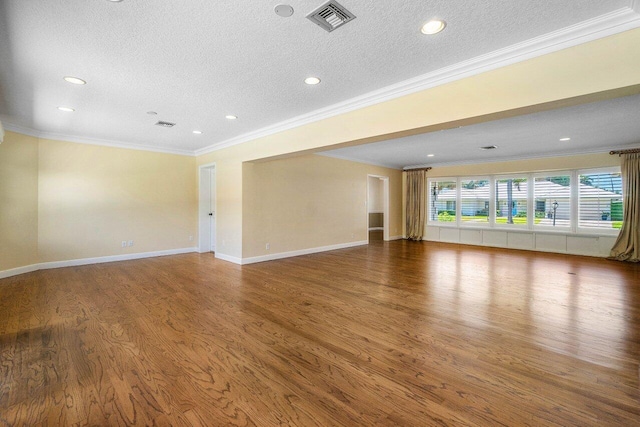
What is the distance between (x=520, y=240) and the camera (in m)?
7.77

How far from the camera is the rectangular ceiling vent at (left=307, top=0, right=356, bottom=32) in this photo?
76.2 inches

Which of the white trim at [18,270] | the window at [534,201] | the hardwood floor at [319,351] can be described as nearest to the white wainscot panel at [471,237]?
the window at [534,201]

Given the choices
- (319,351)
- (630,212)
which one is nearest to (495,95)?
(319,351)

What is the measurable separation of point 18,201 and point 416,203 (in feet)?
32.4

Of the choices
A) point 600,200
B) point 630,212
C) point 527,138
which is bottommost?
point 630,212

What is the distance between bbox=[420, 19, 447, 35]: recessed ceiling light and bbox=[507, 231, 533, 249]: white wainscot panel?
7587 millimetres

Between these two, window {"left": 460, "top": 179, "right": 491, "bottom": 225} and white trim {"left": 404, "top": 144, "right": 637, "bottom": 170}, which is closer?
white trim {"left": 404, "top": 144, "right": 637, "bottom": 170}

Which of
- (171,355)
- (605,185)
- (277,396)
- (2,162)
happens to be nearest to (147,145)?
(2,162)

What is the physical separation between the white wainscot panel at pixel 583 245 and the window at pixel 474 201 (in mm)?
1971

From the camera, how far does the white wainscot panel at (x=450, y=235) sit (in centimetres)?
890

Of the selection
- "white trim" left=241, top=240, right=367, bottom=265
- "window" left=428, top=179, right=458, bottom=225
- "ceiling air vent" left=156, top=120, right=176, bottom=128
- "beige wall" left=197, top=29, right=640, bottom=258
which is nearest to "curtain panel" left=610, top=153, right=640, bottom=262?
"window" left=428, top=179, right=458, bottom=225

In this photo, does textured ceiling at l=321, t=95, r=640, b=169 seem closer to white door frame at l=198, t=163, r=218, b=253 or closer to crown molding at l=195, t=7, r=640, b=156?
crown molding at l=195, t=7, r=640, b=156

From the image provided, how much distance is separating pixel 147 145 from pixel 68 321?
447 cm

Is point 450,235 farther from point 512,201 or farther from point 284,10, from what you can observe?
point 284,10
